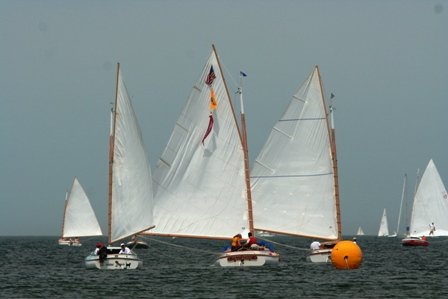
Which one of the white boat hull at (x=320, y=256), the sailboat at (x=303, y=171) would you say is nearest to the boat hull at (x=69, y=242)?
the sailboat at (x=303, y=171)

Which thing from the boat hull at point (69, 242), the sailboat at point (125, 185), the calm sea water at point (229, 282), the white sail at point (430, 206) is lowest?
the calm sea water at point (229, 282)

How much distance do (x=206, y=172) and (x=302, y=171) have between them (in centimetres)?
973

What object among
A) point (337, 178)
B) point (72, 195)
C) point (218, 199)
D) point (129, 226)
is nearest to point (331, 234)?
point (337, 178)

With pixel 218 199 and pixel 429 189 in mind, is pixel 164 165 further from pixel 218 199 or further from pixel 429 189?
pixel 429 189

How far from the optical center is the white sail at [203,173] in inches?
2753

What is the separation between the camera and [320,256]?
74062mm

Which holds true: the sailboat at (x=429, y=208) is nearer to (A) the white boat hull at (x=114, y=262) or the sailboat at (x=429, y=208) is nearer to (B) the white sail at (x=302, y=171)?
(B) the white sail at (x=302, y=171)

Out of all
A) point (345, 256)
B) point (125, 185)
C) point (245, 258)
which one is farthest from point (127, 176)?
point (345, 256)

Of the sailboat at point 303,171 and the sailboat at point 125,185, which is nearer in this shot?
the sailboat at point 125,185

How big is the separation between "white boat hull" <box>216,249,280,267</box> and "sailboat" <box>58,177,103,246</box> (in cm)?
8801

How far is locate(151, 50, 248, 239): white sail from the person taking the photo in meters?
69.9

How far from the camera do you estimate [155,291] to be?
5275 centimetres

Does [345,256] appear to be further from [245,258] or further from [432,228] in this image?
[432,228]

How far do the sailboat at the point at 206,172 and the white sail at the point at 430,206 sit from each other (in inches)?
3061
